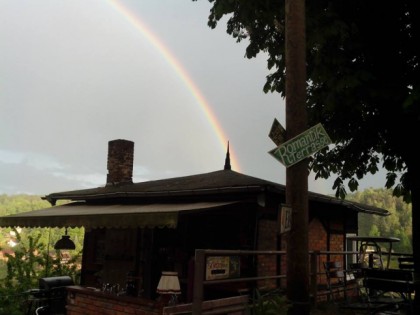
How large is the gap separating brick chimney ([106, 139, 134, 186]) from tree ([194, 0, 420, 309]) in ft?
19.7

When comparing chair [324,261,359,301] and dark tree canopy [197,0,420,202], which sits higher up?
dark tree canopy [197,0,420,202]

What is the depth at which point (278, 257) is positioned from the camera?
932 cm

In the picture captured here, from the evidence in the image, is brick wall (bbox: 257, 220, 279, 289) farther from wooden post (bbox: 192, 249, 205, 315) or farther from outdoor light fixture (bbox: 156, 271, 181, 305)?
wooden post (bbox: 192, 249, 205, 315)

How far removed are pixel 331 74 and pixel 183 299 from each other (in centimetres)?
587

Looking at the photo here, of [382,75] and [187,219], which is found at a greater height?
[382,75]

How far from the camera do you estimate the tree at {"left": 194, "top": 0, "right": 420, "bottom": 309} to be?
7285mm

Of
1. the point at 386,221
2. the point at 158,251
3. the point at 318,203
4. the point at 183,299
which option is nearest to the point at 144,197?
the point at 158,251

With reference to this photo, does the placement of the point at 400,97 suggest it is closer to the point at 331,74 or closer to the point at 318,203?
the point at 331,74

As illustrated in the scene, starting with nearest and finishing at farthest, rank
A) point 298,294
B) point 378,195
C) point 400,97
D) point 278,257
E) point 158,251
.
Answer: point 298,294, point 400,97, point 278,257, point 158,251, point 378,195

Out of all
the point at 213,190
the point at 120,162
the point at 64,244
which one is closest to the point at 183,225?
the point at 213,190

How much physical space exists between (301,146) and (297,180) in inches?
12.1

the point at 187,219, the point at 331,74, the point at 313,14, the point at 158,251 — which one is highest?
the point at 313,14

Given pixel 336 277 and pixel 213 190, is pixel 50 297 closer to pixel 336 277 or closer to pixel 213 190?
pixel 213 190

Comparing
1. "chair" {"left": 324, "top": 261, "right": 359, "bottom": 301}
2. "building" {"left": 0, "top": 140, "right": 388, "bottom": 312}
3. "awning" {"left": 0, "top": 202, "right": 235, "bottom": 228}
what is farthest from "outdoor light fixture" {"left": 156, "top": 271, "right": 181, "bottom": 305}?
"chair" {"left": 324, "top": 261, "right": 359, "bottom": 301}
